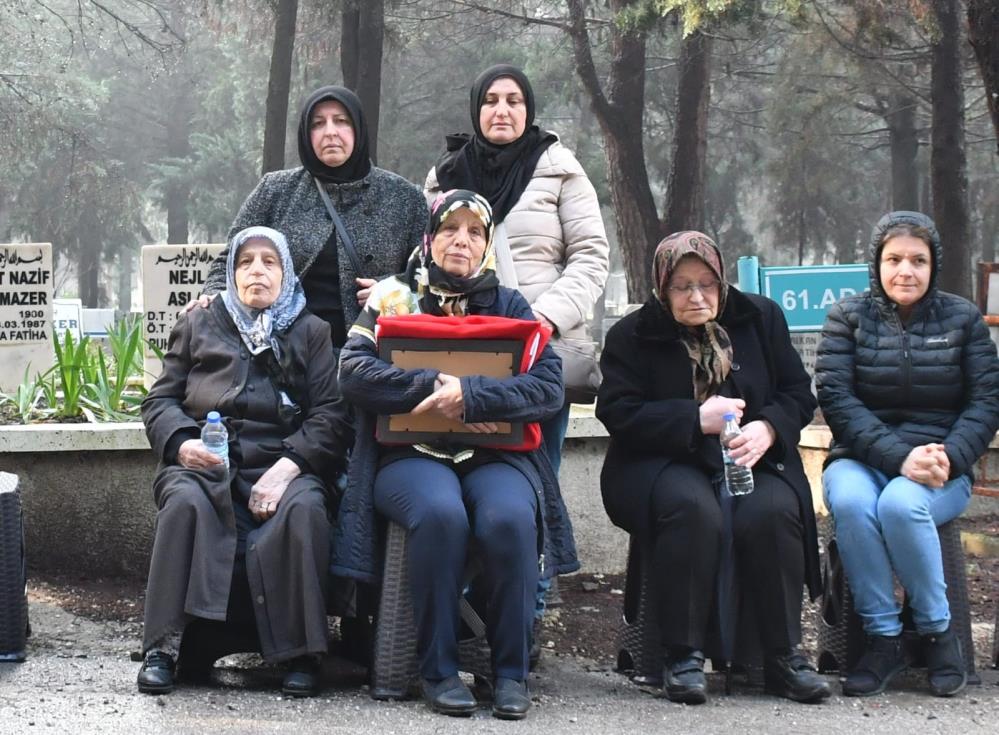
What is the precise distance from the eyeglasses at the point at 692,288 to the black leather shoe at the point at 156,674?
→ 6.81ft

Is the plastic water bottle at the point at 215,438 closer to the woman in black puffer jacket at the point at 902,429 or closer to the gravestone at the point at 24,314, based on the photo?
the woman in black puffer jacket at the point at 902,429

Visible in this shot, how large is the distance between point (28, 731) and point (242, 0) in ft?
53.0

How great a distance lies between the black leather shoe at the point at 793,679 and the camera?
450cm

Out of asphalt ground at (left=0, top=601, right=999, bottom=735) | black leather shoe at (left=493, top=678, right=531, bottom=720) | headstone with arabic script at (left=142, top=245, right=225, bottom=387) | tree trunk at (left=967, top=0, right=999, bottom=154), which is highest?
tree trunk at (left=967, top=0, right=999, bottom=154)

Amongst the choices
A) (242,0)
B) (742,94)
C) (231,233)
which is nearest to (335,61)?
(742,94)

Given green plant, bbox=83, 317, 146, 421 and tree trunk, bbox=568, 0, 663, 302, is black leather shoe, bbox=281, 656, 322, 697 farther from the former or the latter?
tree trunk, bbox=568, 0, 663, 302

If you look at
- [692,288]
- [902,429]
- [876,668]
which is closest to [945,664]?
[876,668]

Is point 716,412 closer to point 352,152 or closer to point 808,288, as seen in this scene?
point 352,152

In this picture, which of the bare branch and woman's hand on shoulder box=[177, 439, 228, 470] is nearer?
woman's hand on shoulder box=[177, 439, 228, 470]

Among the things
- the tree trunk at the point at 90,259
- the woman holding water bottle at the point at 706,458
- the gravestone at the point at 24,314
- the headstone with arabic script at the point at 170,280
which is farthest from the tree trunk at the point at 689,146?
the tree trunk at the point at 90,259

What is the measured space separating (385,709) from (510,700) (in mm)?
391

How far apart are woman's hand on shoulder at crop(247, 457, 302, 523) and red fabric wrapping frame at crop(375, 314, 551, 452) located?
54cm

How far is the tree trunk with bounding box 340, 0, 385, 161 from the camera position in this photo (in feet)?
48.7

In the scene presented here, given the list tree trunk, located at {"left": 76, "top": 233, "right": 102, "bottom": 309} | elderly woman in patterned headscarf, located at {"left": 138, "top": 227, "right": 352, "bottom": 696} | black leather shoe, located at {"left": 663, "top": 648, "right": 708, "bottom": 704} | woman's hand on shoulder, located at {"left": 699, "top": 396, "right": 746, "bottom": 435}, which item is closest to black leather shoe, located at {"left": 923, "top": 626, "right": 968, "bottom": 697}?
black leather shoe, located at {"left": 663, "top": 648, "right": 708, "bottom": 704}
